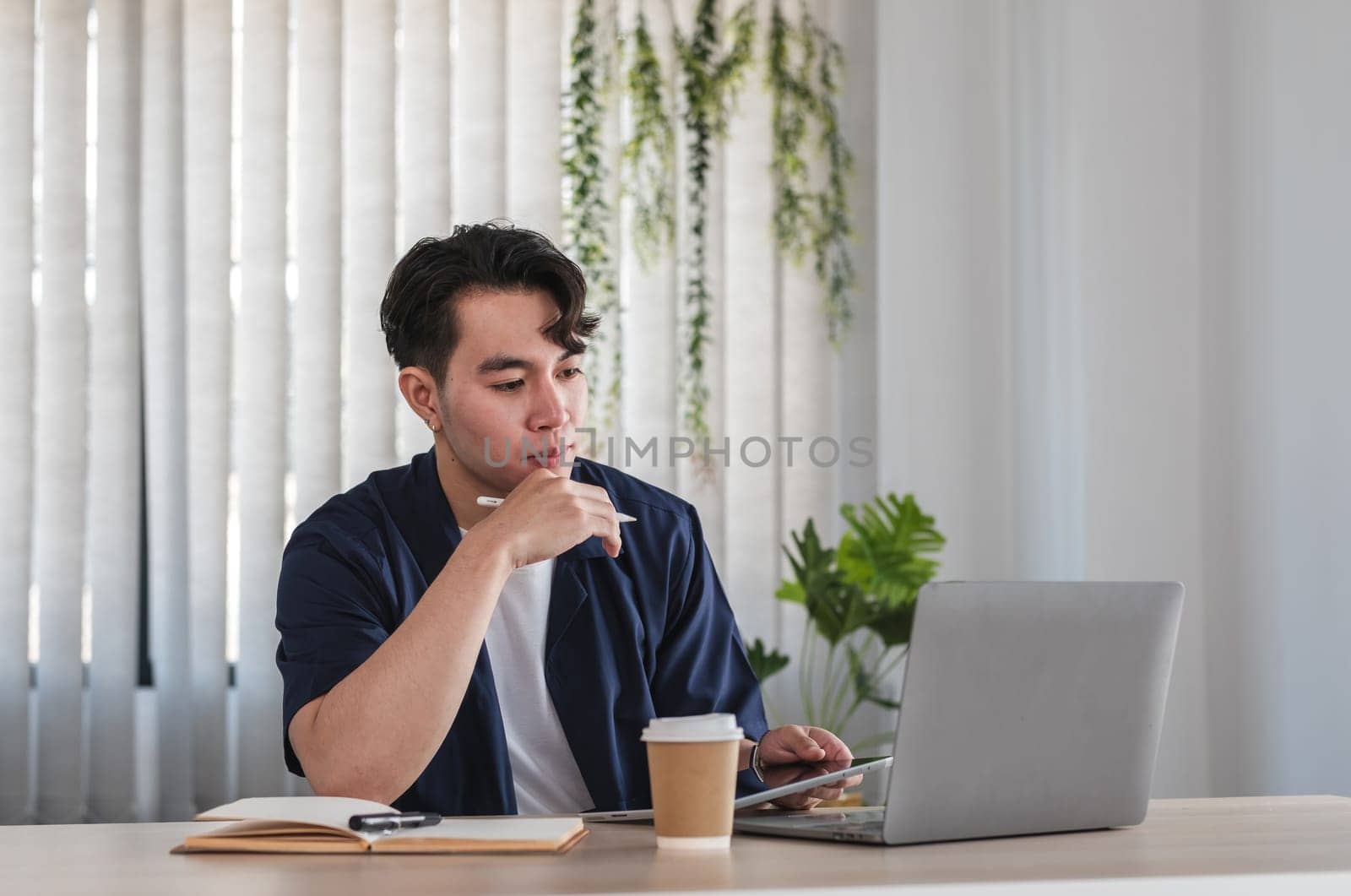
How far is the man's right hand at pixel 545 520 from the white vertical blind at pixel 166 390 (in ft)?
7.12

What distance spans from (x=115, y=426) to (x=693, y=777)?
8.81ft

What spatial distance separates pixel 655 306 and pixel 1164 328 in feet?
4.03

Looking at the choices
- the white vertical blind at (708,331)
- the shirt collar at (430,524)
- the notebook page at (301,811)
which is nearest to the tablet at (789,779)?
the notebook page at (301,811)

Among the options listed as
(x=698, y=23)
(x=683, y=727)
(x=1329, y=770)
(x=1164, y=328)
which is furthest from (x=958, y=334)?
(x=683, y=727)

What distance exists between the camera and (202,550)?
320 centimetres

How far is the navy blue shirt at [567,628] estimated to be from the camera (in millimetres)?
1394

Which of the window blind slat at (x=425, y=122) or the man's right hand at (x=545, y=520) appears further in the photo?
the window blind slat at (x=425, y=122)

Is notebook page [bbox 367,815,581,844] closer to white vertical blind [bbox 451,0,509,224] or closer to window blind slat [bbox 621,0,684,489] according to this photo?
window blind slat [bbox 621,0,684,489]

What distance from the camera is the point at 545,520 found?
130cm

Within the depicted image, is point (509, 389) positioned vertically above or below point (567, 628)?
above

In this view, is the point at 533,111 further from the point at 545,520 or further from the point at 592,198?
the point at 545,520

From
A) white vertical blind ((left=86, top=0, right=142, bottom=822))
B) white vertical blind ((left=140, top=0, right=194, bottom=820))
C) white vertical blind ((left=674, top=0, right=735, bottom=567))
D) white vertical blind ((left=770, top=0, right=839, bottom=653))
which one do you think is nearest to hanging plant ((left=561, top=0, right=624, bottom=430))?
white vertical blind ((left=674, top=0, right=735, bottom=567))

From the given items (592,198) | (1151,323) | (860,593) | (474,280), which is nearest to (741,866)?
(474,280)

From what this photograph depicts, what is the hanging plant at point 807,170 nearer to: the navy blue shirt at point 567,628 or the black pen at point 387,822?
the navy blue shirt at point 567,628
